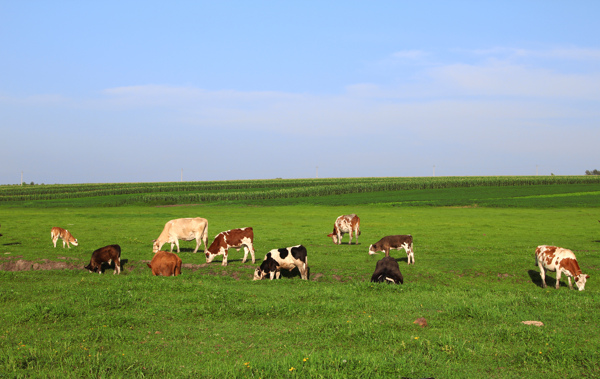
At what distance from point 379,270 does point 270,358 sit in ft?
31.6

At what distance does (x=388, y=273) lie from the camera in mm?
18078

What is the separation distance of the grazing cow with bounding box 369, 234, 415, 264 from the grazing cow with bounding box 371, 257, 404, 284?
4.20 metres

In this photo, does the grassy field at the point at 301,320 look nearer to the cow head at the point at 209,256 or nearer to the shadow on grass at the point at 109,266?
the shadow on grass at the point at 109,266

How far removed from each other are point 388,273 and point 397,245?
5322 millimetres

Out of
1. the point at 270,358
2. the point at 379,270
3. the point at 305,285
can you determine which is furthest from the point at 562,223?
the point at 270,358

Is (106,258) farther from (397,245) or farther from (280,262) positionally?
(397,245)

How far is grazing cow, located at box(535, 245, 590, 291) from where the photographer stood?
1778cm

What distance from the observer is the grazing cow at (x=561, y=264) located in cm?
1778

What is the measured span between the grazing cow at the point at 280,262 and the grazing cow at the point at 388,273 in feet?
10.1

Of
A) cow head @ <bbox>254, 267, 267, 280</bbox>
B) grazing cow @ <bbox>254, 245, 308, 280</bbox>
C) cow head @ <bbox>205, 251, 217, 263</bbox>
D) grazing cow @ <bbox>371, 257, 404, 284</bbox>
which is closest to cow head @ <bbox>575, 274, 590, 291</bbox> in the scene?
grazing cow @ <bbox>371, 257, 404, 284</bbox>

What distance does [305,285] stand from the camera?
17828mm

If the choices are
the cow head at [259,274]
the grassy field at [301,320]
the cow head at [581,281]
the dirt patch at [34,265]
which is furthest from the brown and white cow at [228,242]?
the cow head at [581,281]

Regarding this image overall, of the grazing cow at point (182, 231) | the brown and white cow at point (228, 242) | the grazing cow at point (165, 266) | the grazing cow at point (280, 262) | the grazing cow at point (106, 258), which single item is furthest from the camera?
the grazing cow at point (182, 231)

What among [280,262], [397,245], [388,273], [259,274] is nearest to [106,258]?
[259,274]
